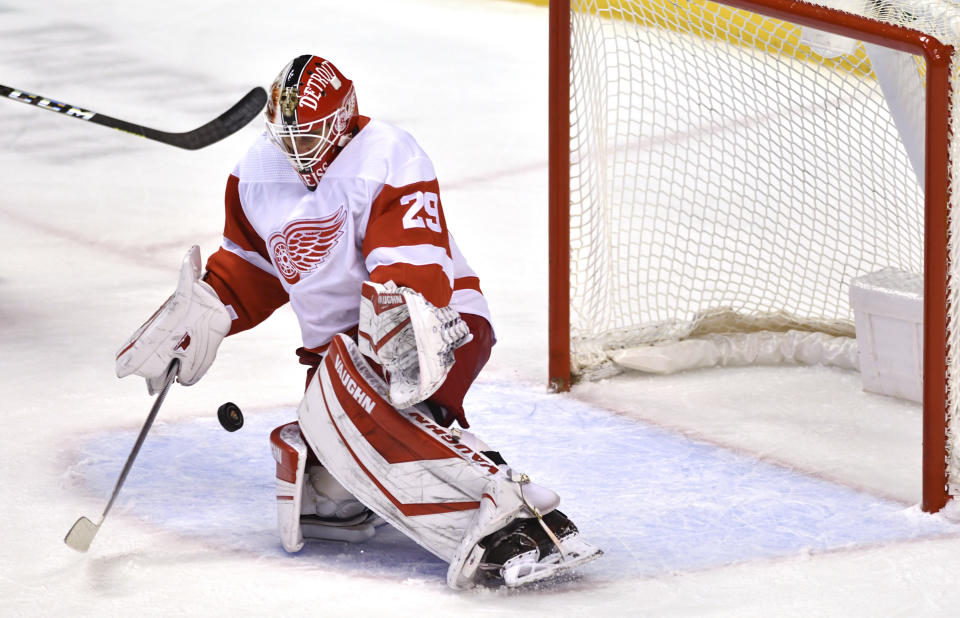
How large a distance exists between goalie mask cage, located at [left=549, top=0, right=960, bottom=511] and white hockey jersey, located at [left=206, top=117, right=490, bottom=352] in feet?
2.98

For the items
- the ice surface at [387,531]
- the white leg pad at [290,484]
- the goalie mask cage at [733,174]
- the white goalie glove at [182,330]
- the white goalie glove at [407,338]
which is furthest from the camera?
the goalie mask cage at [733,174]

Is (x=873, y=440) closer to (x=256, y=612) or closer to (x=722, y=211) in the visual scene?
(x=722, y=211)

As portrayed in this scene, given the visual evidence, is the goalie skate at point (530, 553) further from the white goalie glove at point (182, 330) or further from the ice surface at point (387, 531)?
the white goalie glove at point (182, 330)

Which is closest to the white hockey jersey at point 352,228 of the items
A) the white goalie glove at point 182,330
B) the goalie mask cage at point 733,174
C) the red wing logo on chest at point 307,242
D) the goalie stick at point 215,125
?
the red wing logo on chest at point 307,242

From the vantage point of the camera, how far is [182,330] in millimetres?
2576

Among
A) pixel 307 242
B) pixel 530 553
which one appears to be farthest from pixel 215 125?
pixel 530 553

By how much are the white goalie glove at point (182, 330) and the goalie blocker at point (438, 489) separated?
29cm

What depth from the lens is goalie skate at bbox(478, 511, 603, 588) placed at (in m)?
2.29

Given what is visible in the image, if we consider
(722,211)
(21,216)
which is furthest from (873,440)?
(21,216)

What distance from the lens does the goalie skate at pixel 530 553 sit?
7.50 feet

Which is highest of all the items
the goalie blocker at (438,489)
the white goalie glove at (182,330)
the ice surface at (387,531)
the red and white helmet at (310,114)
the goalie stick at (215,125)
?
the red and white helmet at (310,114)

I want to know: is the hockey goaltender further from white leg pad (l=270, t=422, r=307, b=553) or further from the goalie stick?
the goalie stick

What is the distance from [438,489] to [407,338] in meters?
0.24

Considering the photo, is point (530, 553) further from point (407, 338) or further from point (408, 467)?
point (407, 338)
